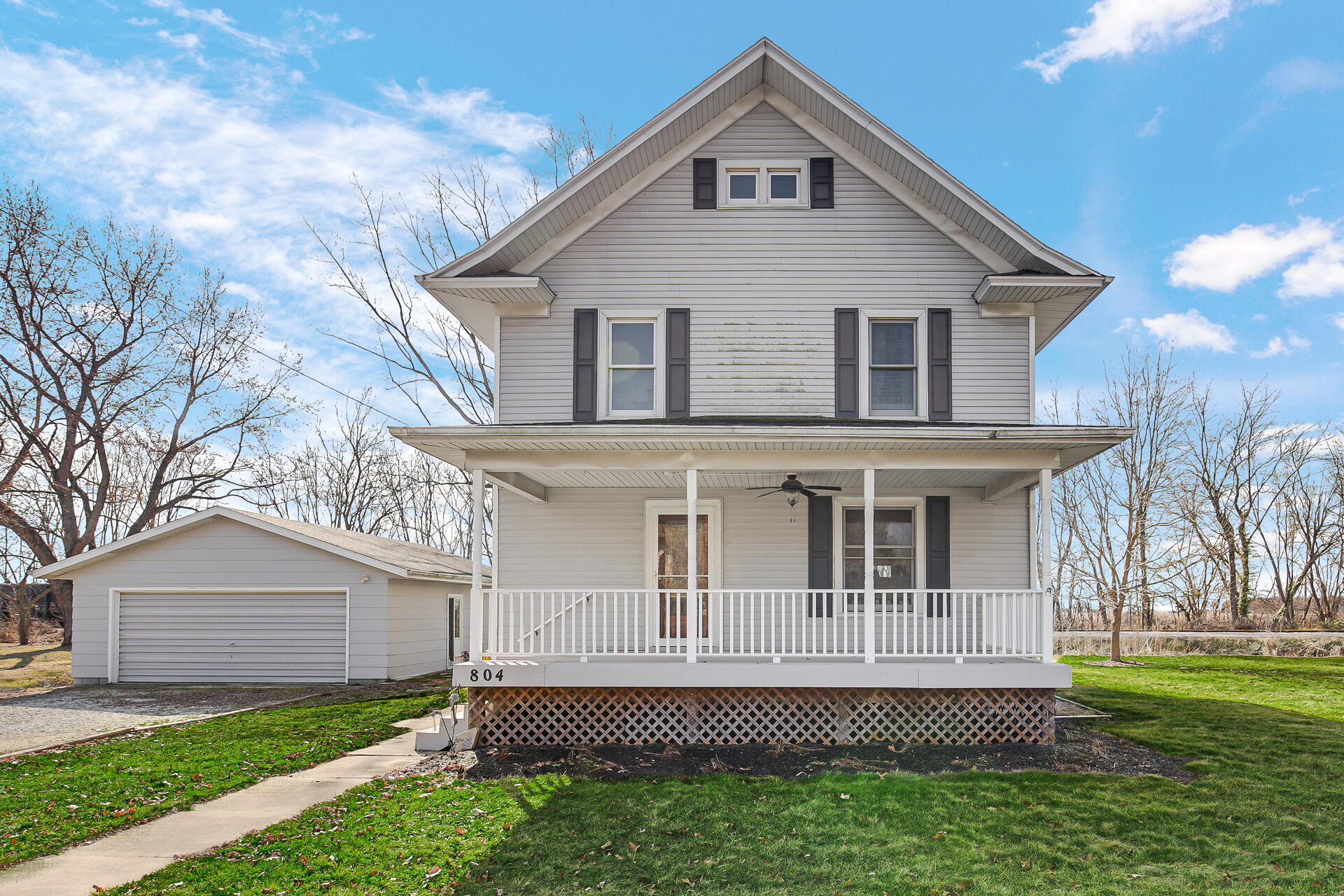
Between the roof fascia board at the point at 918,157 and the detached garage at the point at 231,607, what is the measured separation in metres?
11.5

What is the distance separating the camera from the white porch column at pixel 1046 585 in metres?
9.65

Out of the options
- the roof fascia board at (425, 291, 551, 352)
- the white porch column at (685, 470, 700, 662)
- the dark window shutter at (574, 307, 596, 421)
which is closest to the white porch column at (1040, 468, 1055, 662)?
the white porch column at (685, 470, 700, 662)

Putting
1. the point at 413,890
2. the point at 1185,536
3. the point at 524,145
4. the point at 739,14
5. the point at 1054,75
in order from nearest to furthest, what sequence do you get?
the point at 413,890
the point at 739,14
the point at 1054,75
the point at 524,145
the point at 1185,536

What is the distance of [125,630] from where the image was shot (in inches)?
684

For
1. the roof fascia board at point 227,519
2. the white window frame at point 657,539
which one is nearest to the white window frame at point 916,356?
the white window frame at point 657,539

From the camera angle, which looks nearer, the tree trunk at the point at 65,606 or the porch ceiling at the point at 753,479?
the porch ceiling at the point at 753,479

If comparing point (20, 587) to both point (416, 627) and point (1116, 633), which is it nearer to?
point (416, 627)

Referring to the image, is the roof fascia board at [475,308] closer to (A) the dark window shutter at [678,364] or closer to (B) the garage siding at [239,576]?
(A) the dark window shutter at [678,364]

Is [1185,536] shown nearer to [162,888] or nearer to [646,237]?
[646,237]

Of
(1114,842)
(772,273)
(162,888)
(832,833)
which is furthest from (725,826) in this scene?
(772,273)

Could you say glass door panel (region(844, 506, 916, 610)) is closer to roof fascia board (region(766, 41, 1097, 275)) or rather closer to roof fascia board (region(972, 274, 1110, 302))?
roof fascia board (region(972, 274, 1110, 302))

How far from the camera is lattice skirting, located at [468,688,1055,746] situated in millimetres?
9914

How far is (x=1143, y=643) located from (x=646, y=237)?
18.7 metres

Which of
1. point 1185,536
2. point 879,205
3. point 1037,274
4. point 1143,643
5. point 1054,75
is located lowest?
point 1143,643
